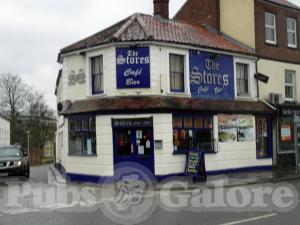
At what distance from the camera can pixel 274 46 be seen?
2486 cm

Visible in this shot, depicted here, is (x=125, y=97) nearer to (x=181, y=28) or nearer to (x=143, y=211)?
(x=181, y=28)

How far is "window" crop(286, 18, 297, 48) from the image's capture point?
26.0 metres

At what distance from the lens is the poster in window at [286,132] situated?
80.6 feet

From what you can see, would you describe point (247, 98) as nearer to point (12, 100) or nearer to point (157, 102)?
point (157, 102)

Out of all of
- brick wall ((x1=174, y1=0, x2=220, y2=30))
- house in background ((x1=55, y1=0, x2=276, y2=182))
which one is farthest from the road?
brick wall ((x1=174, y1=0, x2=220, y2=30))

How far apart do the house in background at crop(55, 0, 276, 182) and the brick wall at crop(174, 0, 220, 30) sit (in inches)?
106

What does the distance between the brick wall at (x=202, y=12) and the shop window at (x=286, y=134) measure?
241 inches

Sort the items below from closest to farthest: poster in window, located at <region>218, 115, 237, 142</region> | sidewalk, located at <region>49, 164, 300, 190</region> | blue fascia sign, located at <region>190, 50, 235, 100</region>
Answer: sidewalk, located at <region>49, 164, 300, 190</region> → blue fascia sign, located at <region>190, 50, 235, 100</region> → poster in window, located at <region>218, 115, 237, 142</region>

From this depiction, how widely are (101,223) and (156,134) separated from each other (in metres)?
9.11

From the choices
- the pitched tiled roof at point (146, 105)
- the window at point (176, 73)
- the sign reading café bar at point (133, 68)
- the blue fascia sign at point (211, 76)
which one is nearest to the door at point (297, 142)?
the blue fascia sign at point (211, 76)

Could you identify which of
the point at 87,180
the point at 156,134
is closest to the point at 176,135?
the point at 156,134

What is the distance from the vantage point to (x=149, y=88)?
19.4m

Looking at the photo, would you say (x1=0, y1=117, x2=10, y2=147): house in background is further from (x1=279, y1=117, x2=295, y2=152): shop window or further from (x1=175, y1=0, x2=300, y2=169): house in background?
(x1=279, y1=117, x2=295, y2=152): shop window

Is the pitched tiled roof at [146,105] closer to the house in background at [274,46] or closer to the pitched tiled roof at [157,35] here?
the pitched tiled roof at [157,35]
